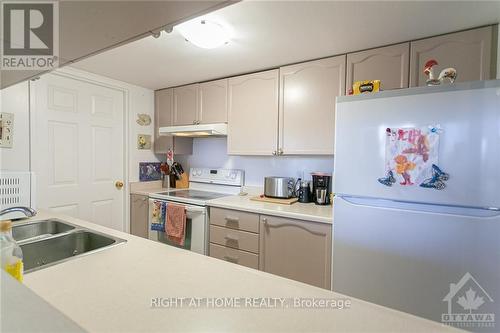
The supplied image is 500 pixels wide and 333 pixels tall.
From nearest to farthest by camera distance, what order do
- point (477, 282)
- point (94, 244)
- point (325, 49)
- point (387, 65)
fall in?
point (477, 282), point (94, 244), point (387, 65), point (325, 49)

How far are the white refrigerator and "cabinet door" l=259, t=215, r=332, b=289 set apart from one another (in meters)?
0.23

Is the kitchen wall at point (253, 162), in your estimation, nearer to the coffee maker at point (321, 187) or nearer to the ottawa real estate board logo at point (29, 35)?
the coffee maker at point (321, 187)

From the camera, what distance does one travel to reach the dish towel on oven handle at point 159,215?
2.30m

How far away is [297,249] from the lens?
170 cm

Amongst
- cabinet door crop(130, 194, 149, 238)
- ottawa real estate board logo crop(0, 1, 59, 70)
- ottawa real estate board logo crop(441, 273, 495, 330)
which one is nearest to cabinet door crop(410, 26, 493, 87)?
ottawa real estate board logo crop(441, 273, 495, 330)

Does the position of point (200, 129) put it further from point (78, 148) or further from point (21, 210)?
point (21, 210)

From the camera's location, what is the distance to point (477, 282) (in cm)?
104

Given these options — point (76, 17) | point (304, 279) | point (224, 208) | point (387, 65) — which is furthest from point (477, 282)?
point (76, 17)

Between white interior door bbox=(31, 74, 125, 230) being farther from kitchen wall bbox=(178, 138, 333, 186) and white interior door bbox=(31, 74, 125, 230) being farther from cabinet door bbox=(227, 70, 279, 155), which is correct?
cabinet door bbox=(227, 70, 279, 155)

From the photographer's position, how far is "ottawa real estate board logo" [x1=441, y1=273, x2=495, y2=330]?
1.03m

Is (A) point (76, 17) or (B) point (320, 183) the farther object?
(B) point (320, 183)

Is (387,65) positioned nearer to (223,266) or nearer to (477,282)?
(477,282)

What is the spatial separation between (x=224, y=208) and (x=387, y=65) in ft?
5.22

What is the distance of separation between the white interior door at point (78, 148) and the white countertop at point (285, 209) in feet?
4.11
